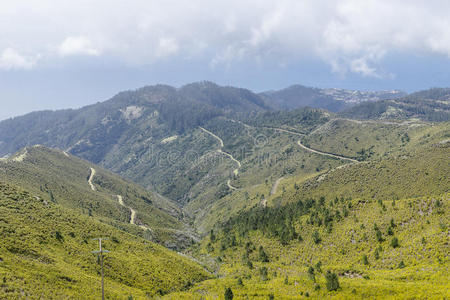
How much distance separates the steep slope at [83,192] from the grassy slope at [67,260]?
25.1m

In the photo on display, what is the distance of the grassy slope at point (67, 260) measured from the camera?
126 ft

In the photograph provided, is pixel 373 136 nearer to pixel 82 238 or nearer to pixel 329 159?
pixel 329 159

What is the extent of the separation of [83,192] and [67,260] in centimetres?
9244

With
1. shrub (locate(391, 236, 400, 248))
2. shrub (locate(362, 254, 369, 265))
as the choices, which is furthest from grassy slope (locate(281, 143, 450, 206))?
shrub (locate(362, 254, 369, 265))

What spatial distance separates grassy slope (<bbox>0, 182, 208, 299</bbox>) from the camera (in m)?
38.4

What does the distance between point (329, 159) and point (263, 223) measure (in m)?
107

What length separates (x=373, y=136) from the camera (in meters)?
196

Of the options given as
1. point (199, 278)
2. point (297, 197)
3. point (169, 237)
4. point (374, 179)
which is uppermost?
point (374, 179)

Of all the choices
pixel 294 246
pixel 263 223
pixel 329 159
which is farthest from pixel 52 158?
pixel 329 159

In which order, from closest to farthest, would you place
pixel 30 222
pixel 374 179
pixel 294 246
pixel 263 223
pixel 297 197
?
pixel 30 222 → pixel 294 246 → pixel 263 223 → pixel 374 179 → pixel 297 197

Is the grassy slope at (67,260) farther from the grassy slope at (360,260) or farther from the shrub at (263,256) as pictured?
the shrub at (263,256)

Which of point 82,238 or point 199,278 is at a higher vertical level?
point 82,238

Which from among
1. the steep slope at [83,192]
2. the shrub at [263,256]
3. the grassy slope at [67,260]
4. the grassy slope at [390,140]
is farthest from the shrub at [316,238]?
the grassy slope at [390,140]

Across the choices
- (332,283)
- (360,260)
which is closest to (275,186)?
(360,260)
